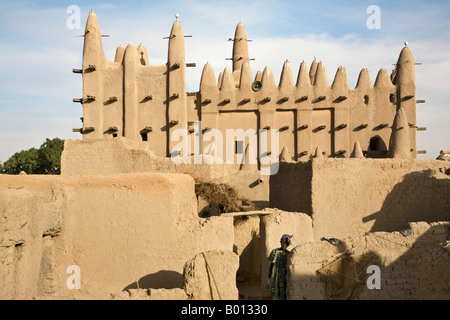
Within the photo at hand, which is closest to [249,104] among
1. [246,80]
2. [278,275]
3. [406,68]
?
[246,80]

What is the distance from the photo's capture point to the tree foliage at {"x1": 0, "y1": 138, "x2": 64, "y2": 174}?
3616 cm

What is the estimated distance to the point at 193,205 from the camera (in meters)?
10.1

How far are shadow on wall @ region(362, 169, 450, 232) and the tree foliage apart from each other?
2784 centimetres

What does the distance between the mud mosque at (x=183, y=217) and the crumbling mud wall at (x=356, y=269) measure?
0.05 feet

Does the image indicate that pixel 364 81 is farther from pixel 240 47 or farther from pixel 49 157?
pixel 49 157

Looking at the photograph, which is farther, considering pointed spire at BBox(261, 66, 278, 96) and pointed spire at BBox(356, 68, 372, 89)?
pointed spire at BBox(261, 66, 278, 96)

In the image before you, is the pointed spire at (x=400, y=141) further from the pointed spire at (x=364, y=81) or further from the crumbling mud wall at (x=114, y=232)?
the crumbling mud wall at (x=114, y=232)

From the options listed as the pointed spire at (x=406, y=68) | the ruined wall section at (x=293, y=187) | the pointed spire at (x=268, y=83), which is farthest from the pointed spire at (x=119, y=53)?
the ruined wall section at (x=293, y=187)

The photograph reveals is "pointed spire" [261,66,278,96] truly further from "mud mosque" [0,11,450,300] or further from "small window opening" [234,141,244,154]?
"mud mosque" [0,11,450,300]

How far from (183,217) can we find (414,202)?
5.93 meters

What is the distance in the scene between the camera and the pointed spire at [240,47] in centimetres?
3269

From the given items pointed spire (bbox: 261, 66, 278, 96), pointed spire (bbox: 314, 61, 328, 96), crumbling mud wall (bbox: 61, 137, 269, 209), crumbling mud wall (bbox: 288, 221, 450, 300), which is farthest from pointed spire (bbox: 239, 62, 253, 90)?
crumbling mud wall (bbox: 288, 221, 450, 300)

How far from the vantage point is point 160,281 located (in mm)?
8656
